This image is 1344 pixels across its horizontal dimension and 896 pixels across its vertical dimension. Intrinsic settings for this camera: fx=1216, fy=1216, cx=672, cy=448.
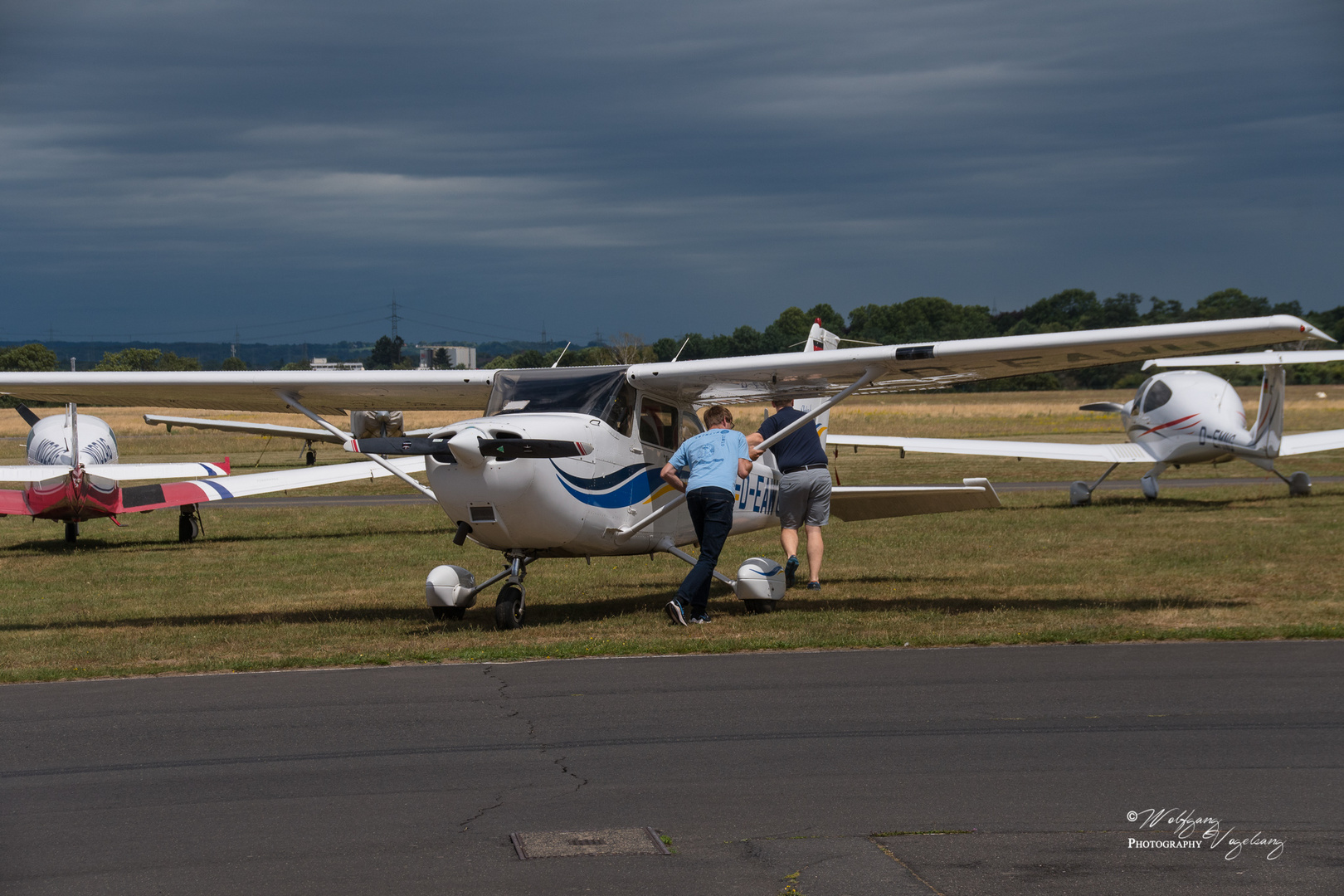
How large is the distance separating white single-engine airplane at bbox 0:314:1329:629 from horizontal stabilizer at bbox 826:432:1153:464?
884 centimetres

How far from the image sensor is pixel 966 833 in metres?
4.59

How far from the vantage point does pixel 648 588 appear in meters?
12.3

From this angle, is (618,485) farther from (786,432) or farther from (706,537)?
(786,432)

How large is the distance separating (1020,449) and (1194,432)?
336 centimetres

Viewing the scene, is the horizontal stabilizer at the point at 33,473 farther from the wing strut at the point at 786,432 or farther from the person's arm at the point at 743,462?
the person's arm at the point at 743,462

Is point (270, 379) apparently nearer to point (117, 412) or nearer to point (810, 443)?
point (810, 443)

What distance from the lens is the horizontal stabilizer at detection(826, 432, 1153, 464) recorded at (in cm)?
2170

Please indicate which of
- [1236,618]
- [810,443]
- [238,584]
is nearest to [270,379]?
[238,584]

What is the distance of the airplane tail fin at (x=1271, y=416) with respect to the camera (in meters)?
20.9

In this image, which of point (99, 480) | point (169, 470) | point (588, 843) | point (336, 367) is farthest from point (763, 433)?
point (336, 367)

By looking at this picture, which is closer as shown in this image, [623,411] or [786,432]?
[786,432]

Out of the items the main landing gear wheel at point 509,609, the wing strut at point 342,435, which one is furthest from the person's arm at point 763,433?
the wing strut at point 342,435

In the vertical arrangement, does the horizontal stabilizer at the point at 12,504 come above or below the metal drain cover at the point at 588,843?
below

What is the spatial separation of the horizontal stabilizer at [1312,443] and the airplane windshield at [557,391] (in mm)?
16961
